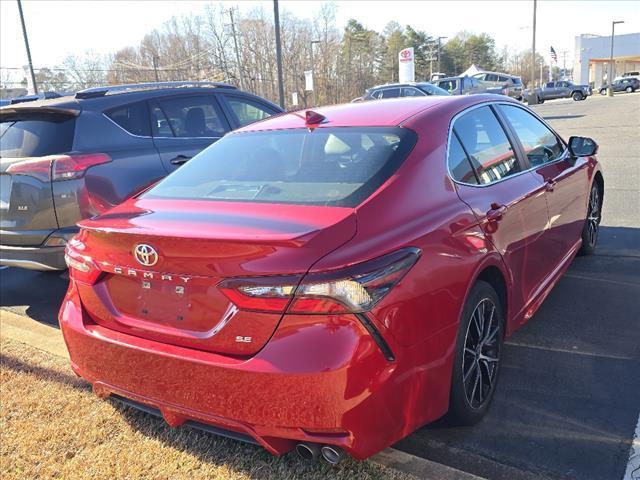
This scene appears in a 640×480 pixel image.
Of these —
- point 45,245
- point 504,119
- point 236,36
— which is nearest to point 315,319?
point 504,119

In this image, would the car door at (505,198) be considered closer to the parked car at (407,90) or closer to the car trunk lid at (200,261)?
the car trunk lid at (200,261)

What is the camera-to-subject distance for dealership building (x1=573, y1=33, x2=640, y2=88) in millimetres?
77500

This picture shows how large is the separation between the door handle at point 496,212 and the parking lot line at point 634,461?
4.07 feet

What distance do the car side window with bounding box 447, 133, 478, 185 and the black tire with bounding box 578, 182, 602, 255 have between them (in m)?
2.49

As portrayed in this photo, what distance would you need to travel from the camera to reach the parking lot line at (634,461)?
2.50 m

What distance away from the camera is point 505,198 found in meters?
3.26

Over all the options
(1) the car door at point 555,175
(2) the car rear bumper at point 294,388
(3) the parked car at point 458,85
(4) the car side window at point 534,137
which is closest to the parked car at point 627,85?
(3) the parked car at point 458,85

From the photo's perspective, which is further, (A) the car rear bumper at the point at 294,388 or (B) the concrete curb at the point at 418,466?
(B) the concrete curb at the point at 418,466

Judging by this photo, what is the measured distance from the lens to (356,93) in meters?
63.0

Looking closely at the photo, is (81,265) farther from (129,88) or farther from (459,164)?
(129,88)

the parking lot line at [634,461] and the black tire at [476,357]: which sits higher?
the black tire at [476,357]

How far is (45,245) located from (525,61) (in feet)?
404

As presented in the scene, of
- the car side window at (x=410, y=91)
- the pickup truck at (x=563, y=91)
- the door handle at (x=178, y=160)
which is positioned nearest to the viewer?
the door handle at (x=178, y=160)

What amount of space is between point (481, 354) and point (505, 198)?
903mm
